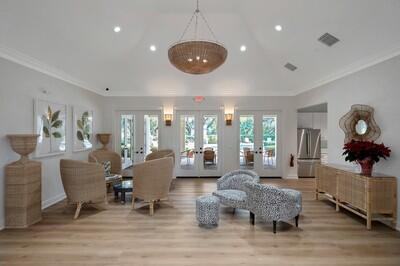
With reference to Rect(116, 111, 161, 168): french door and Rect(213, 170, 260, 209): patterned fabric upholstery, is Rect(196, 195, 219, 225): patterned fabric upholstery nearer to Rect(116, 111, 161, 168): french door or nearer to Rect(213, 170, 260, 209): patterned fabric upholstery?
Rect(213, 170, 260, 209): patterned fabric upholstery

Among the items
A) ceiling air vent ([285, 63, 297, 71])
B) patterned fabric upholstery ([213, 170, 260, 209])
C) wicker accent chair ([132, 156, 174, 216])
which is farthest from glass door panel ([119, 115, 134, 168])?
ceiling air vent ([285, 63, 297, 71])

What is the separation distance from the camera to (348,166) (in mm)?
4590

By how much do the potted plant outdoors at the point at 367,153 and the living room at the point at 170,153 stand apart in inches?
0.8

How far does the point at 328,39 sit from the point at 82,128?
604 cm

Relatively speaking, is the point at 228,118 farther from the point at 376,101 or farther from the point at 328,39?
the point at 376,101

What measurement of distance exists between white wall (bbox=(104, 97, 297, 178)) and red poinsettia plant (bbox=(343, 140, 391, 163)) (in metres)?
3.79

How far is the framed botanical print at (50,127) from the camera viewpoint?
4407mm

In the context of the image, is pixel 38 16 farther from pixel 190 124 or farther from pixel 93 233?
pixel 190 124

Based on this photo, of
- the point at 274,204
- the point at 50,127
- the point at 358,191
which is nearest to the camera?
the point at 274,204

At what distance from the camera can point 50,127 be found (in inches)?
187

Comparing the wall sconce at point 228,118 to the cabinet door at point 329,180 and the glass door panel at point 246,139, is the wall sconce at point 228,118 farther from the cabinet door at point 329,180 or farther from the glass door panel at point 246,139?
the cabinet door at point 329,180

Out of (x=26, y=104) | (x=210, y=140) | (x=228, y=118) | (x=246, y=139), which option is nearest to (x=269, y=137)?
(x=246, y=139)

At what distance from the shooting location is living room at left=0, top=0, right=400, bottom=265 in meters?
3.13

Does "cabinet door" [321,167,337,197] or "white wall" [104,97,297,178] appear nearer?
"cabinet door" [321,167,337,197]
